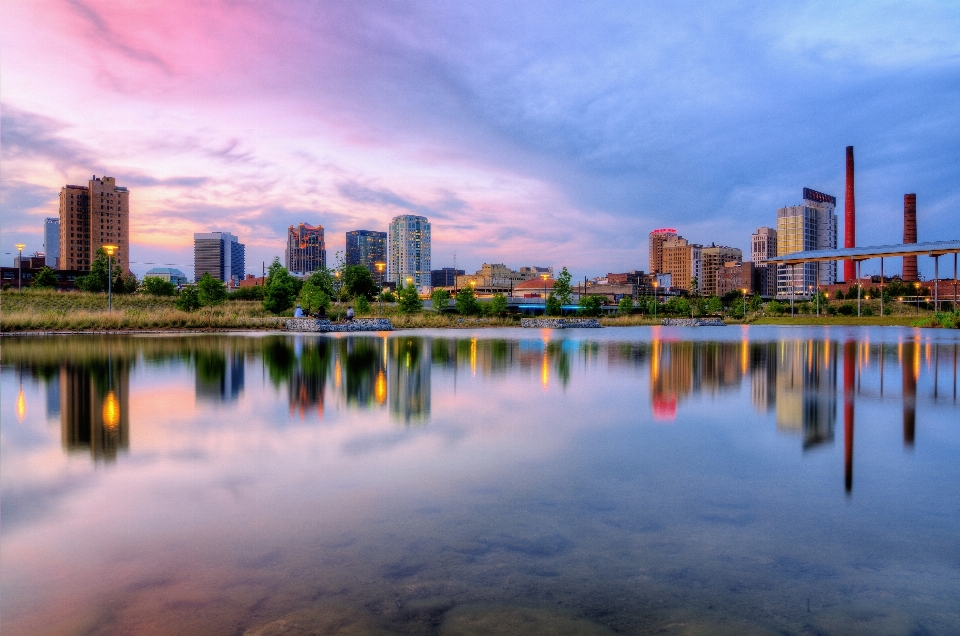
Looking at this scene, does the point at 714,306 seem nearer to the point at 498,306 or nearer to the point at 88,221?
the point at 498,306

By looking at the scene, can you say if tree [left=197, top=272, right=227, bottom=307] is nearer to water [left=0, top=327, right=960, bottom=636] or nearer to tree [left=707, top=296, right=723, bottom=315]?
water [left=0, top=327, right=960, bottom=636]

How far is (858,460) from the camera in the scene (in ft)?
26.8

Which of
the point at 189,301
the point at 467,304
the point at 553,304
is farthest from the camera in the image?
the point at 553,304

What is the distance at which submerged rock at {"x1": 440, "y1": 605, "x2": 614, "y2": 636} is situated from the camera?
382 cm

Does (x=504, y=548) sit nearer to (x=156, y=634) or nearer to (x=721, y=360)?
(x=156, y=634)

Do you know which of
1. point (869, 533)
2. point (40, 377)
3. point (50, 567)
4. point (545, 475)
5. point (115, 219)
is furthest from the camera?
point (115, 219)

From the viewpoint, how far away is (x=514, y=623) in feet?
12.9

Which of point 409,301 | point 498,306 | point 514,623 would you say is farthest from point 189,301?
point 514,623

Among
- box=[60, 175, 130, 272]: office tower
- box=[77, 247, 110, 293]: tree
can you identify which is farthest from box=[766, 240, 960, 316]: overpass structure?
box=[60, 175, 130, 272]: office tower

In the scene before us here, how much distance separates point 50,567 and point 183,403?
8.21 meters

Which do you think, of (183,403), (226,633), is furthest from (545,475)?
(183,403)

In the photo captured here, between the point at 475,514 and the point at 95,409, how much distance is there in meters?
9.42

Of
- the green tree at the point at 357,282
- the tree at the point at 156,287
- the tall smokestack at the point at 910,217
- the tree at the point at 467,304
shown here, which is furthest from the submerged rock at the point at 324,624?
the tall smokestack at the point at 910,217

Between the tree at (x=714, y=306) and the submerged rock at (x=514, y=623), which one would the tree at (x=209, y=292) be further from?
the tree at (x=714, y=306)
